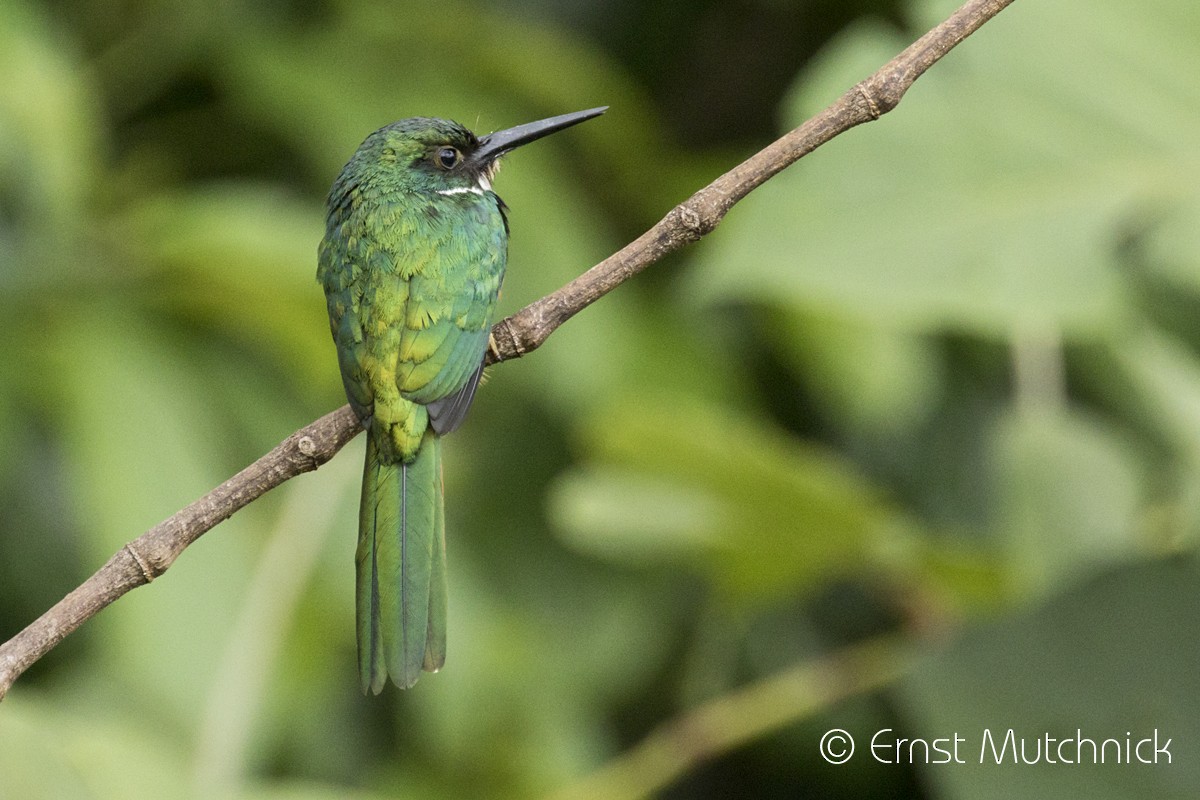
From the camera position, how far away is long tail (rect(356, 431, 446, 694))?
1.57 metres

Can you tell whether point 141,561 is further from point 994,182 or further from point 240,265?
point 994,182

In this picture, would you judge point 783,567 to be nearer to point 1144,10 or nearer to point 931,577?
point 931,577

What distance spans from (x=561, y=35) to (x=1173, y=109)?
140cm

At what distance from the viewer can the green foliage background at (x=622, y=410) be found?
86.7 inches

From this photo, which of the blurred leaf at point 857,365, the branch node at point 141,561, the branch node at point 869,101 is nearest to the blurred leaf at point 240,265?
the blurred leaf at point 857,365

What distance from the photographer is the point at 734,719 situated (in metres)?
2.37

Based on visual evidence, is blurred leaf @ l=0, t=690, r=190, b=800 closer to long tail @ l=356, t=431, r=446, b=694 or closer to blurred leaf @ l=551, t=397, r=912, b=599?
long tail @ l=356, t=431, r=446, b=694

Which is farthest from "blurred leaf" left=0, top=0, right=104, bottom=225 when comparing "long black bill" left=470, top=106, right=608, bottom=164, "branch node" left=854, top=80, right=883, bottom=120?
"branch node" left=854, top=80, right=883, bottom=120

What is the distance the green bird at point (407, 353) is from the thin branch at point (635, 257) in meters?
0.23

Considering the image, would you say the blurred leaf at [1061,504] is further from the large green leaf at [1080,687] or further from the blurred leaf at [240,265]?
the blurred leaf at [240,265]

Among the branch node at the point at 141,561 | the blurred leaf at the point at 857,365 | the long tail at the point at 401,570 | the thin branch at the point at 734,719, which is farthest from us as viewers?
the blurred leaf at the point at 857,365

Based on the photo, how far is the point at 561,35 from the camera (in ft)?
10.8

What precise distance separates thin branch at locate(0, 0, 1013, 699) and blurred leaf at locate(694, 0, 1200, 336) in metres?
0.75

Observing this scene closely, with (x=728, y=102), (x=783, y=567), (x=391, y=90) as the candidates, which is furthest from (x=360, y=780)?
(x=728, y=102)
